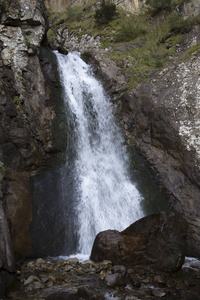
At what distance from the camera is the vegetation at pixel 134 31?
1435 centimetres

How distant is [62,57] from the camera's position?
44.7ft

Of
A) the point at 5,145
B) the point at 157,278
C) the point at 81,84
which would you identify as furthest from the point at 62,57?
the point at 157,278

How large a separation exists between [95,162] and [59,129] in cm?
210

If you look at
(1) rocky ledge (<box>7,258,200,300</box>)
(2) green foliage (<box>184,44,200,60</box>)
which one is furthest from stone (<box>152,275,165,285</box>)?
(2) green foliage (<box>184,44,200,60</box>)

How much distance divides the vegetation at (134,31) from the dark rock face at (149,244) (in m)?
8.03

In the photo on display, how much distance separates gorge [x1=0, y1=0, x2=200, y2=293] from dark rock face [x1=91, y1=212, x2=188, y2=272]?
1297 mm

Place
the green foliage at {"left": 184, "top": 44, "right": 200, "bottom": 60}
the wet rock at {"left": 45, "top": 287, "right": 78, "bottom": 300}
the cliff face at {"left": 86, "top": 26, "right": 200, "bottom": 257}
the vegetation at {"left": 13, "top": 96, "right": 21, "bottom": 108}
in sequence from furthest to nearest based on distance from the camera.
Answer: the green foliage at {"left": 184, "top": 44, "right": 200, "bottom": 60}, the vegetation at {"left": 13, "top": 96, "right": 21, "bottom": 108}, the cliff face at {"left": 86, "top": 26, "right": 200, "bottom": 257}, the wet rock at {"left": 45, "top": 287, "right": 78, "bottom": 300}

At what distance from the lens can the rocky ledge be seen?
15.6ft

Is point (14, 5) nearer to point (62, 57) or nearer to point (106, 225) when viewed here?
point (62, 57)

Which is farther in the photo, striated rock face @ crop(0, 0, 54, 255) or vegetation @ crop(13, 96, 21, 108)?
vegetation @ crop(13, 96, 21, 108)

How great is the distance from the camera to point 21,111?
929 centimetres

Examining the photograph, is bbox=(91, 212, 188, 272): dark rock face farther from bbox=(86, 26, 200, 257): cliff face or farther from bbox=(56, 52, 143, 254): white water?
bbox=(86, 26, 200, 257): cliff face

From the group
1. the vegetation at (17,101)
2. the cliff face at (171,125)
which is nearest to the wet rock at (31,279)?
the cliff face at (171,125)

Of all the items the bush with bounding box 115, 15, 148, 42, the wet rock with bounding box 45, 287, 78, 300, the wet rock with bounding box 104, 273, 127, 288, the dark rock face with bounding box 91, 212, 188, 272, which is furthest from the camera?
the bush with bounding box 115, 15, 148, 42
